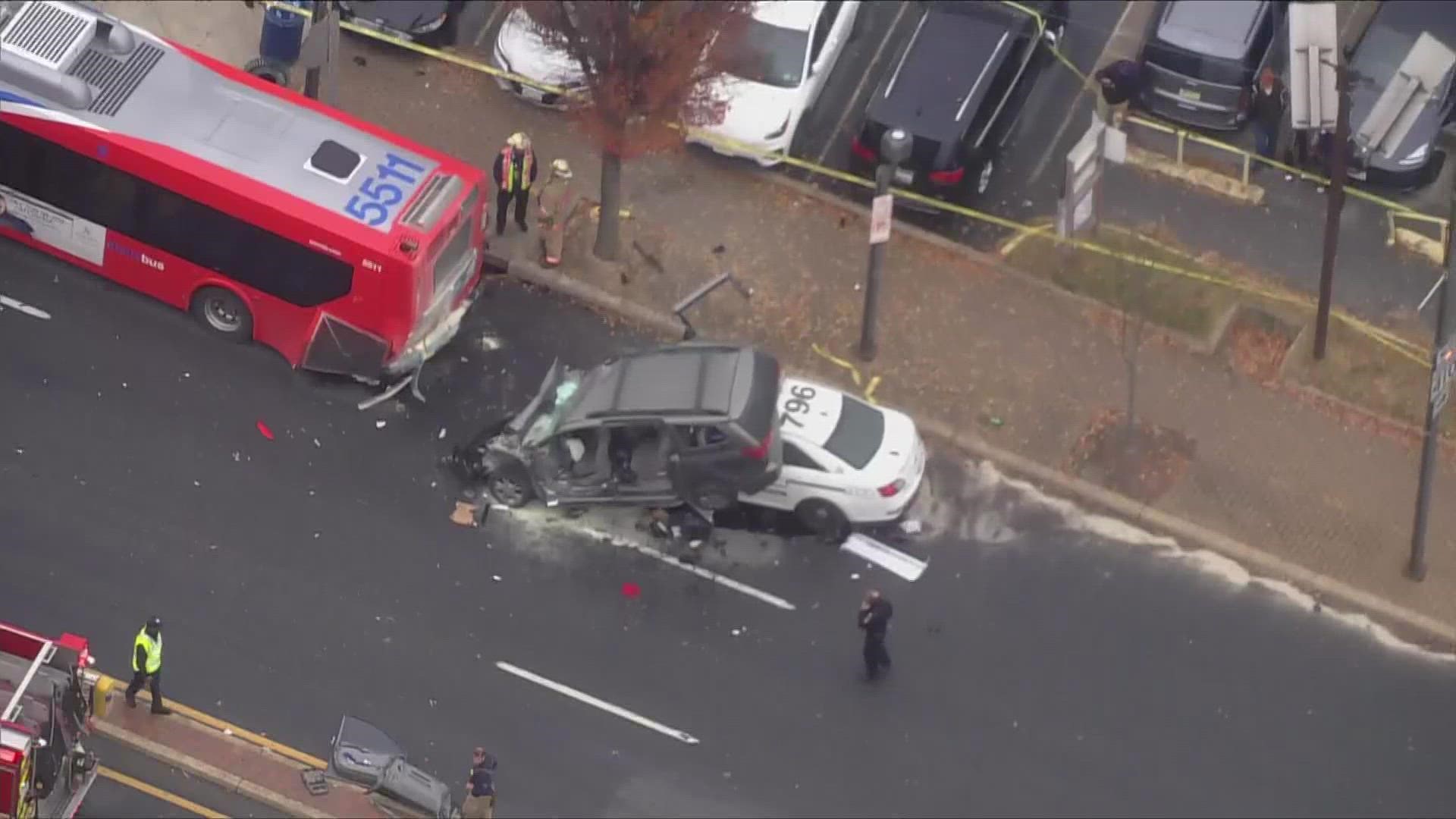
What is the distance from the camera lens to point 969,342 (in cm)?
2512

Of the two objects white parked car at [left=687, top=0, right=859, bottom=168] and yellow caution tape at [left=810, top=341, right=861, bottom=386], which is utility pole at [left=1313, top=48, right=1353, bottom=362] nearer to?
yellow caution tape at [left=810, top=341, right=861, bottom=386]

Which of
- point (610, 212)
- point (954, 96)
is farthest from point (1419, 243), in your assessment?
point (610, 212)

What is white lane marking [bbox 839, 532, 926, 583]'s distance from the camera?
2256cm

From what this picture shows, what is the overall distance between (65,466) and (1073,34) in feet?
47.3

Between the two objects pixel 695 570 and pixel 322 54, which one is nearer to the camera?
pixel 695 570

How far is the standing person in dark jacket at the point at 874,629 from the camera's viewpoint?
2064cm

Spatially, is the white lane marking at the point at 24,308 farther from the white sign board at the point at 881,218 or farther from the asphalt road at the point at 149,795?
the white sign board at the point at 881,218

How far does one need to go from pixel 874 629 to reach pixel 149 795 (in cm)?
678

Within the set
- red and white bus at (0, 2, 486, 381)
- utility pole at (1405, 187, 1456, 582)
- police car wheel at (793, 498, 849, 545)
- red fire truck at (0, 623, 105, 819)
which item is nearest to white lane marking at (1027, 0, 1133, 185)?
utility pole at (1405, 187, 1456, 582)

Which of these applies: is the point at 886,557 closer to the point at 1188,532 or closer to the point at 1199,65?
the point at 1188,532

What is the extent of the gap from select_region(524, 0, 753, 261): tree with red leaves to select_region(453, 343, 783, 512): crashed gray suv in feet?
8.28

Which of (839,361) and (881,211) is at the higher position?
(881,211)

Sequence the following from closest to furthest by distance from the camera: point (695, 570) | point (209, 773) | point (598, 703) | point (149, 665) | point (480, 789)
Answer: point (480, 789) → point (149, 665) → point (209, 773) → point (598, 703) → point (695, 570)

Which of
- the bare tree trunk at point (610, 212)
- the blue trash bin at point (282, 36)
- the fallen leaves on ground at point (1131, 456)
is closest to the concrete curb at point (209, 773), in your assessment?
the bare tree trunk at point (610, 212)
